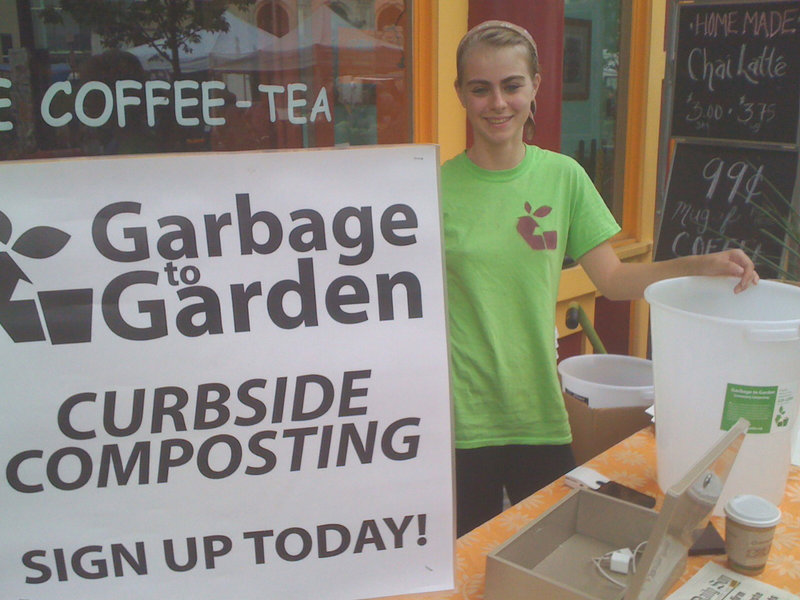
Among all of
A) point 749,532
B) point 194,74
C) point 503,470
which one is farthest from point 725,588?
point 194,74

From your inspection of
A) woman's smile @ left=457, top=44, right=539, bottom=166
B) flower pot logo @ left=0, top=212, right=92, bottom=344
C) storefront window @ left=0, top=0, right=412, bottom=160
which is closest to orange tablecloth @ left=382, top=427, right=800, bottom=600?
flower pot logo @ left=0, top=212, right=92, bottom=344

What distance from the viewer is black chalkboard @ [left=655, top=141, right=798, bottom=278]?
294 cm

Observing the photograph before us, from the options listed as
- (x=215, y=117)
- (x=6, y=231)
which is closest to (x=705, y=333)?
(x=6, y=231)

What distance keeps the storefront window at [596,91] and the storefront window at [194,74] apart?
4.15ft

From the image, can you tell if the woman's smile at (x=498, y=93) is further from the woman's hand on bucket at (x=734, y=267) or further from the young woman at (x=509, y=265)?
the woman's hand on bucket at (x=734, y=267)

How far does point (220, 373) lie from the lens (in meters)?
0.96

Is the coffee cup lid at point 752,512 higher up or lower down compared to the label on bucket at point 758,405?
lower down

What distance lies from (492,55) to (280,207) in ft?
2.88

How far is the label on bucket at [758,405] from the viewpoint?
1.24 meters

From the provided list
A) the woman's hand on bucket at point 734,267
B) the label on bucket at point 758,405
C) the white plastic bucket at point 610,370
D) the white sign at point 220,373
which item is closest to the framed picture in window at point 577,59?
the white plastic bucket at point 610,370

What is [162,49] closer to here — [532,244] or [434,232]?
[532,244]

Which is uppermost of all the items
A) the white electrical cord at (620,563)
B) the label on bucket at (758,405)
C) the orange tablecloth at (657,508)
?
the label on bucket at (758,405)

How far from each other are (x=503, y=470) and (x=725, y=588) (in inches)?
27.0

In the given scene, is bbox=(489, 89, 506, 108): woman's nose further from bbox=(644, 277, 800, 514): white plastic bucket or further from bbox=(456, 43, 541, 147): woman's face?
bbox=(644, 277, 800, 514): white plastic bucket
